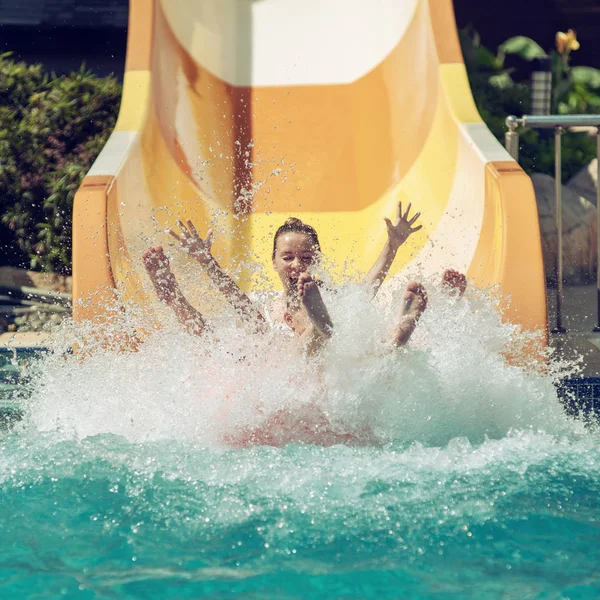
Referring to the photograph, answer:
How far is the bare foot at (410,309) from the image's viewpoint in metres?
3.21

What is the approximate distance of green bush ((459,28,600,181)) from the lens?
728cm

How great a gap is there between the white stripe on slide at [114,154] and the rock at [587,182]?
3458 millimetres

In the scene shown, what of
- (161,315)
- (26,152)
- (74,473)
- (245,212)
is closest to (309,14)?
(245,212)

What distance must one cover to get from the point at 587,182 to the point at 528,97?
1151 mm

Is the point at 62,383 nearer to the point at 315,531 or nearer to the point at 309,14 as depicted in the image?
the point at 315,531

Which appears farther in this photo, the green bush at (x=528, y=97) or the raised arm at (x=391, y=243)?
the green bush at (x=528, y=97)

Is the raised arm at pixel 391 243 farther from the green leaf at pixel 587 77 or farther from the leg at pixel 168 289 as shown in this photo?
the green leaf at pixel 587 77

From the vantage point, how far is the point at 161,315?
3.76 meters

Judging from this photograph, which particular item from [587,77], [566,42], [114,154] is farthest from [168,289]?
[566,42]

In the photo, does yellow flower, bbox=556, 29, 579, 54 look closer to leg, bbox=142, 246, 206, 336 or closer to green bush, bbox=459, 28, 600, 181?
A: green bush, bbox=459, 28, 600, 181

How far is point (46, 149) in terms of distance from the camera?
5.93 metres

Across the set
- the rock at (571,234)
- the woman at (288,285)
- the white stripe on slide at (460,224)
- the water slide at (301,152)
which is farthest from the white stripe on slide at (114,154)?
the rock at (571,234)

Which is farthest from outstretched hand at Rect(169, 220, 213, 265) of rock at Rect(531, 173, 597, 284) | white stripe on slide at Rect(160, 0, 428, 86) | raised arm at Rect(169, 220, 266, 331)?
rock at Rect(531, 173, 597, 284)

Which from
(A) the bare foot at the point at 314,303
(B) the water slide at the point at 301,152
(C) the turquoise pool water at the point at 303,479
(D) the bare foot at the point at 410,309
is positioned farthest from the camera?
(B) the water slide at the point at 301,152
